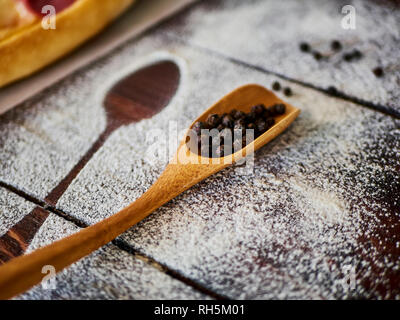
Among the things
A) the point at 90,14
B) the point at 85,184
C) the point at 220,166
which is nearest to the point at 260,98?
the point at 220,166

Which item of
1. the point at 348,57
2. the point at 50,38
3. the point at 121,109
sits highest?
the point at 50,38

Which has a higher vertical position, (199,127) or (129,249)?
(199,127)

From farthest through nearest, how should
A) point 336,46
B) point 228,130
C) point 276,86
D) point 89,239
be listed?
point 336,46, point 276,86, point 228,130, point 89,239

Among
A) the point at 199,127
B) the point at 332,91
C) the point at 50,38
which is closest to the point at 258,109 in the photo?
the point at 199,127

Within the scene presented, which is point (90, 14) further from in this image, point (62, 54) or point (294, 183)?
point (294, 183)

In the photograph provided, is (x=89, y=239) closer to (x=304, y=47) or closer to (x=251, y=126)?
(x=251, y=126)

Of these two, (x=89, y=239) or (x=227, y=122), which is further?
(x=227, y=122)

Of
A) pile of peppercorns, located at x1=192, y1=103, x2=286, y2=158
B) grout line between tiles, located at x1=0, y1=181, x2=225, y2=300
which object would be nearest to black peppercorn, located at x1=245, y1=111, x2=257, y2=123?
pile of peppercorns, located at x1=192, y1=103, x2=286, y2=158
